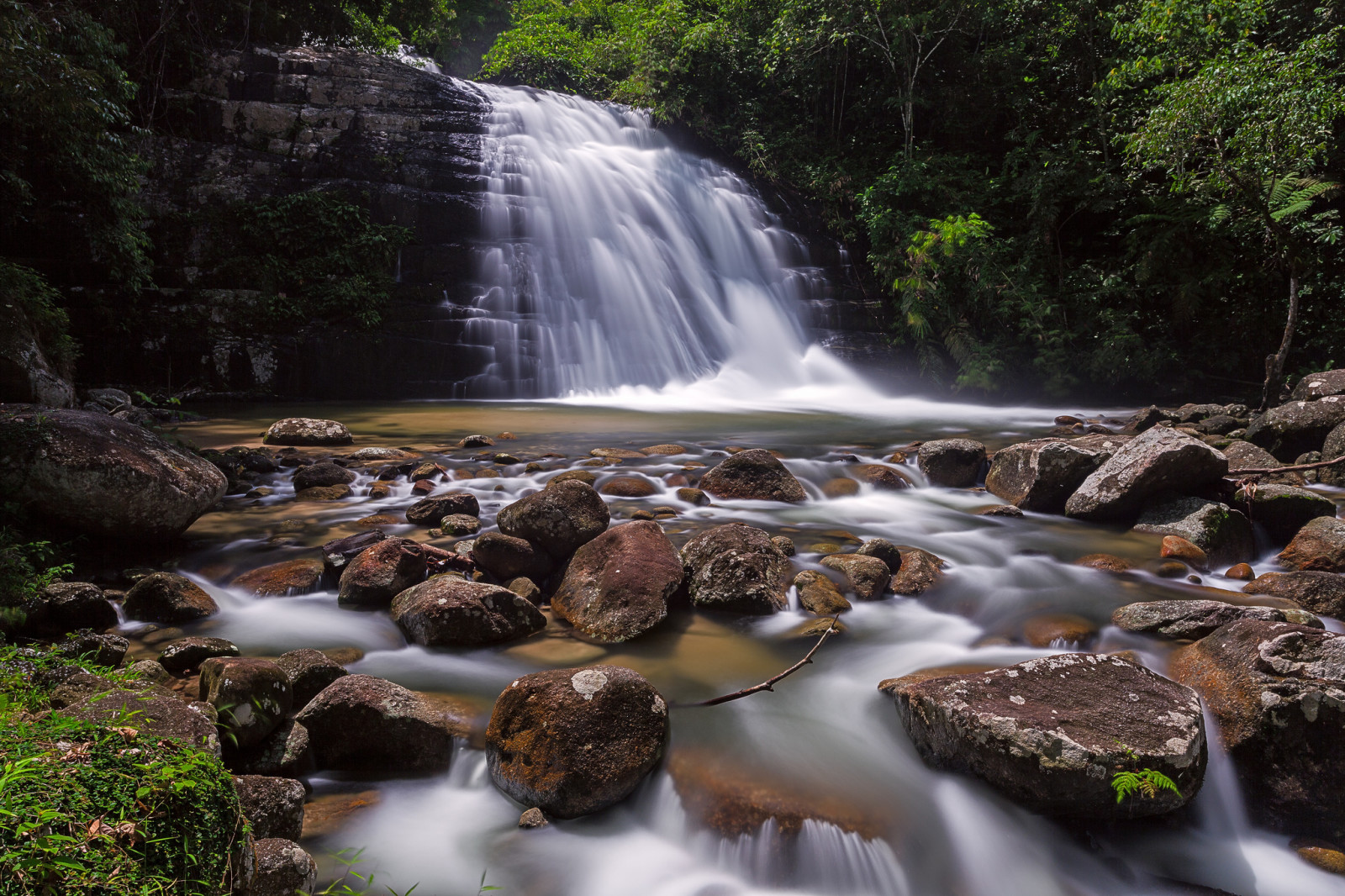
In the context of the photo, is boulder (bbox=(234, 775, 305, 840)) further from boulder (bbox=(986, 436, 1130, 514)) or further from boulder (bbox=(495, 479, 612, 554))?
boulder (bbox=(986, 436, 1130, 514))

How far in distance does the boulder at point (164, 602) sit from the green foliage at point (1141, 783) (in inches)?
190

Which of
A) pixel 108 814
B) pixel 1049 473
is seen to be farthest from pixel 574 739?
pixel 1049 473

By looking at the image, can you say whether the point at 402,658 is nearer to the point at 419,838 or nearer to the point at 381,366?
the point at 419,838

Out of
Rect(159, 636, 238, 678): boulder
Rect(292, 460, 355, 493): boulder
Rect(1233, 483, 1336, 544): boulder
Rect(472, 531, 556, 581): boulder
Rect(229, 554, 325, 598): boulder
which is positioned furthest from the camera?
Rect(292, 460, 355, 493): boulder

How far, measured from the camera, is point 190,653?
3.47m

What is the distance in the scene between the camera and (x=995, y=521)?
634cm

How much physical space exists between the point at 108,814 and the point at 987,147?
22712mm

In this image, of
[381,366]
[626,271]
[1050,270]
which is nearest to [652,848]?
[381,366]

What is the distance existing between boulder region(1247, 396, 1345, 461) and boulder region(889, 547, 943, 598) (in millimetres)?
6054

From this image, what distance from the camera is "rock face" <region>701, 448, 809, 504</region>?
6816mm

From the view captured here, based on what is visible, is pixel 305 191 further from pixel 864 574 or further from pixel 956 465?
pixel 864 574

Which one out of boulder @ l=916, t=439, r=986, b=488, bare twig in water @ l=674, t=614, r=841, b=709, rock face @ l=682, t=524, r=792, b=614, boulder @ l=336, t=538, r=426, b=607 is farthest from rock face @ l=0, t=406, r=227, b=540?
boulder @ l=916, t=439, r=986, b=488

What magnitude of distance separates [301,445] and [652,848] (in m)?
7.91

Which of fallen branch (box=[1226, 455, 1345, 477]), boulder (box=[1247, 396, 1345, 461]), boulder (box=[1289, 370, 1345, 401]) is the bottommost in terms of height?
fallen branch (box=[1226, 455, 1345, 477])
